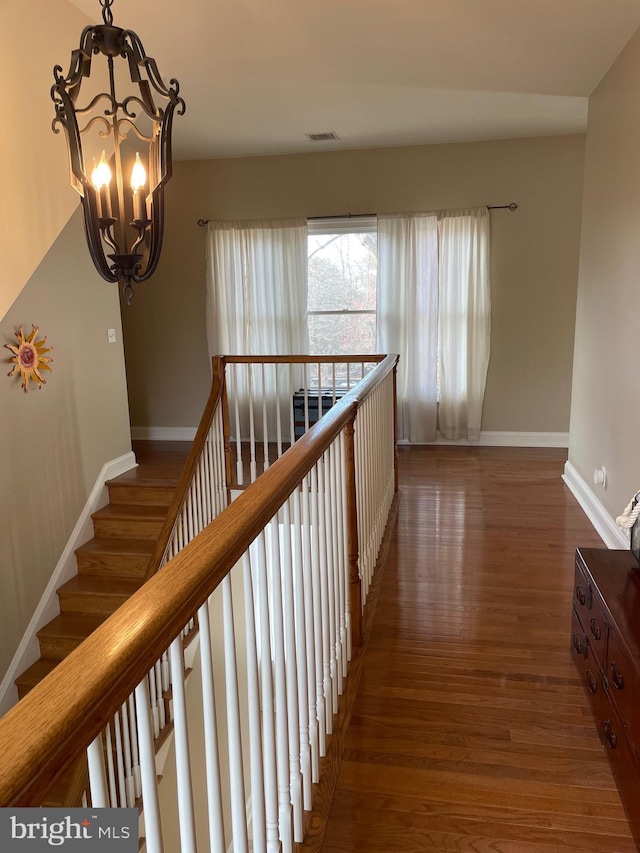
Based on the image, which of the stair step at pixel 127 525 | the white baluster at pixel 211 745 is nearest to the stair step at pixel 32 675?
the stair step at pixel 127 525

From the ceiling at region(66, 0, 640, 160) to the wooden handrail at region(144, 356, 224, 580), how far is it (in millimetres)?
1889

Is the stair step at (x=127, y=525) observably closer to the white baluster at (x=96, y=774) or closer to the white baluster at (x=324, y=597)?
the white baluster at (x=324, y=597)

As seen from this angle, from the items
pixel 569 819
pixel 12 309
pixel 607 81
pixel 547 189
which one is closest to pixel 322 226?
pixel 547 189

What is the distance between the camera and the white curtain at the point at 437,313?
570cm

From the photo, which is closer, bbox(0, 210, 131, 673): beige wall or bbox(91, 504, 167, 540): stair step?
bbox(0, 210, 131, 673): beige wall

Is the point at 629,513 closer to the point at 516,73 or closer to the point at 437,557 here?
the point at 437,557

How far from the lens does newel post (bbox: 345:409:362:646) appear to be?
2229 millimetres

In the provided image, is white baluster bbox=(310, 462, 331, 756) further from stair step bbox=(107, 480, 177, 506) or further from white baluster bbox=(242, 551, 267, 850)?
stair step bbox=(107, 480, 177, 506)

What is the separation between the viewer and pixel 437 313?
5.83m

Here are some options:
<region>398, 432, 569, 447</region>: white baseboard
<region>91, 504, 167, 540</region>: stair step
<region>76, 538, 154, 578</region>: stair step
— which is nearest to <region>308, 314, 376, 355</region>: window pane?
<region>398, 432, 569, 447</region>: white baseboard

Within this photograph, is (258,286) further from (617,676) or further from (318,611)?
(617,676)

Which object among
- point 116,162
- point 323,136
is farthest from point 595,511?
point 323,136

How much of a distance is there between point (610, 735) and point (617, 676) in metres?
0.21

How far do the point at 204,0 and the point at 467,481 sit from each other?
142 inches
